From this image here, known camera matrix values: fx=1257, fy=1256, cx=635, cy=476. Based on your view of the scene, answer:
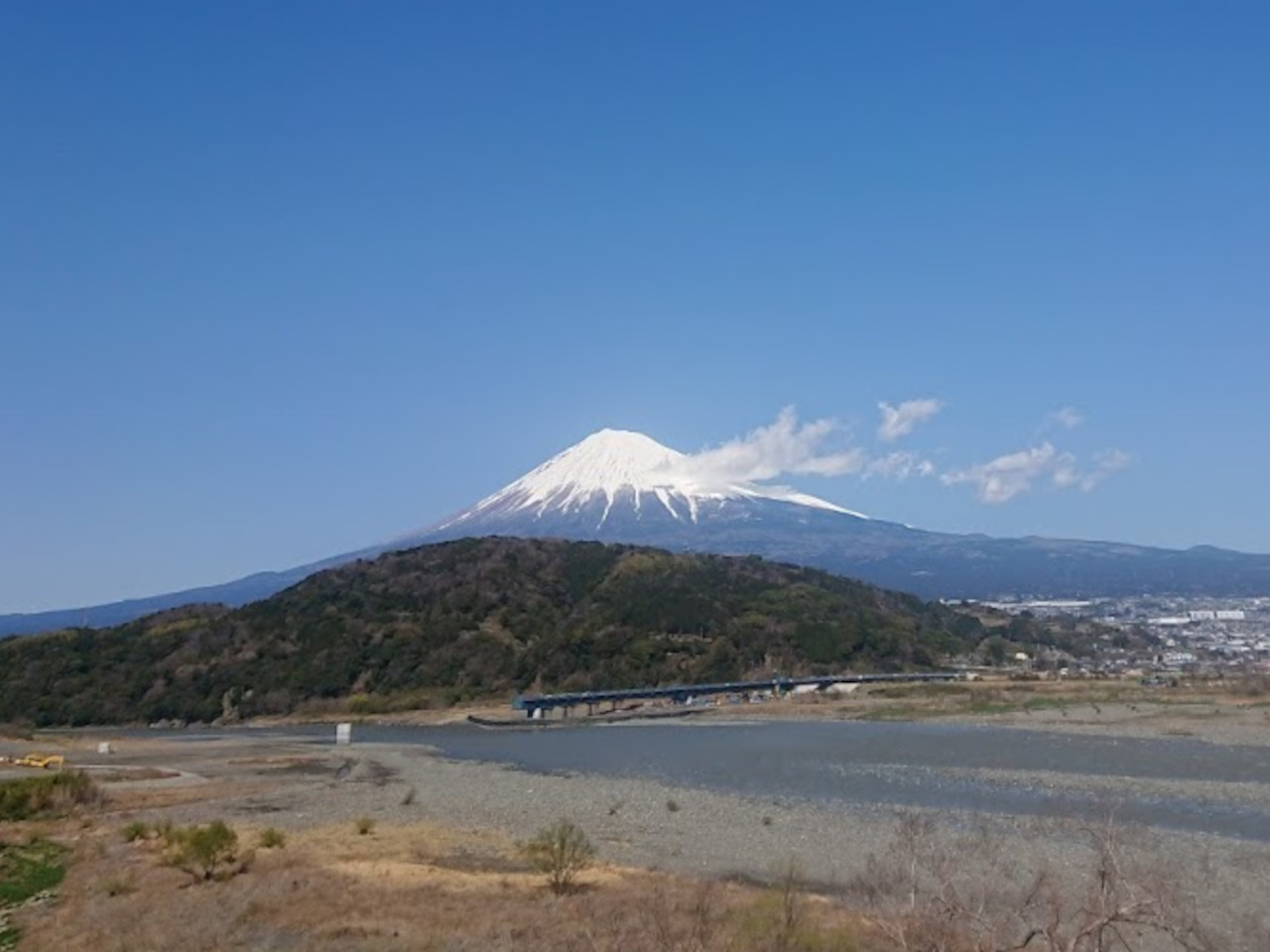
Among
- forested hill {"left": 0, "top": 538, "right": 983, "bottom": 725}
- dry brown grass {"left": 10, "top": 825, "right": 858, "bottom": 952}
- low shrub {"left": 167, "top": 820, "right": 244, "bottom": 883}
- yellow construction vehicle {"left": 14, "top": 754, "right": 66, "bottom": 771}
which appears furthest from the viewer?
forested hill {"left": 0, "top": 538, "right": 983, "bottom": 725}

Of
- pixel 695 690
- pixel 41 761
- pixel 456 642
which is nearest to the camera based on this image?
pixel 41 761

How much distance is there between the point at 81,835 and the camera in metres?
24.8

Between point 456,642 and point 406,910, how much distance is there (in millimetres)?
72352

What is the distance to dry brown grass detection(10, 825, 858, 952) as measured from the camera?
45.9 ft

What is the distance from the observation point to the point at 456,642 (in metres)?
87.9

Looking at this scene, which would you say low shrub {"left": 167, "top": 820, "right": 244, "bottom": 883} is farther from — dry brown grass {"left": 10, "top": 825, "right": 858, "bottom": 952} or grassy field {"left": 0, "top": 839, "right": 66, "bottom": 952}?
grassy field {"left": 0, "top": 839, "right": 66, "bottom": 952}

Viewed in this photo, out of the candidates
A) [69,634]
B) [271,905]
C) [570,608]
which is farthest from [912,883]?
[69,634]

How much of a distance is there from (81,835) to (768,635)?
69355 millimetres

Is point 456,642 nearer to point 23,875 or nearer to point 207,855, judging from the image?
point 23,875

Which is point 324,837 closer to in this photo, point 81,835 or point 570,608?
point 81,835

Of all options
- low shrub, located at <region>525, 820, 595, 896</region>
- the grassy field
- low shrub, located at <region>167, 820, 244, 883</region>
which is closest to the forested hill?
the grassy field

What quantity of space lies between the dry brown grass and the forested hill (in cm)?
6109

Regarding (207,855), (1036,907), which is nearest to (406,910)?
(207,855)

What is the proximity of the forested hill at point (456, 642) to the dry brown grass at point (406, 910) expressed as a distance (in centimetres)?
6109
